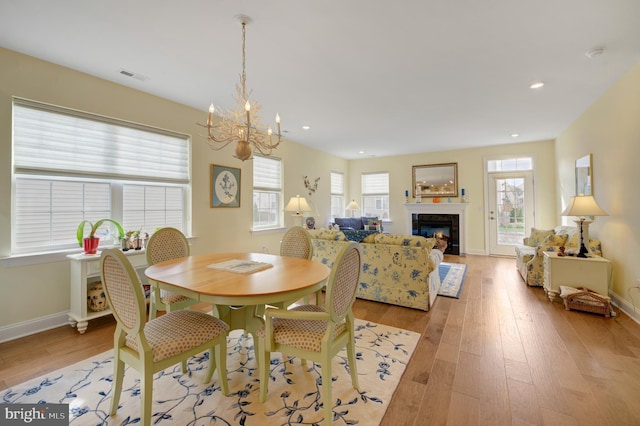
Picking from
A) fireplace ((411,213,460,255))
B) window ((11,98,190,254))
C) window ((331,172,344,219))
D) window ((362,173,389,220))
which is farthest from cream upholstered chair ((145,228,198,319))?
window ((362,173,389,220))

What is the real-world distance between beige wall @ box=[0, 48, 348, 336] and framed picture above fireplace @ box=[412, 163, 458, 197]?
4485 mm

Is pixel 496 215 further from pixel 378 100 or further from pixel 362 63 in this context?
pixel 362 63

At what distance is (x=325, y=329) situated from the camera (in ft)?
5.47

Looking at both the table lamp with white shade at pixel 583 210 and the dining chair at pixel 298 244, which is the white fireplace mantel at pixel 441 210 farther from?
the dining chair at pixel 298 244

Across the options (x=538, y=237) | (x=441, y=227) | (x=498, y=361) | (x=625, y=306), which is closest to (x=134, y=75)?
(x=498, y=361)

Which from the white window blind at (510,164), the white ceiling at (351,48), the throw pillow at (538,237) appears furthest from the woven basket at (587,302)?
the white window blind at (510,164)

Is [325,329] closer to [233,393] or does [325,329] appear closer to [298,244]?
[233,393]

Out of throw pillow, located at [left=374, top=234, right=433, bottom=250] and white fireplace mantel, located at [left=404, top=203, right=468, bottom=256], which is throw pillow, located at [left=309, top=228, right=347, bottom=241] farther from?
white fireplace mantel, located at [left=404, top=203, right=468, bottom=256]

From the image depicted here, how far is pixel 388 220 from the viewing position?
7746 mm

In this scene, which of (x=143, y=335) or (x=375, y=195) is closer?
(x=143, y=335)

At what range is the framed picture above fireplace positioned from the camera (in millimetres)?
6867

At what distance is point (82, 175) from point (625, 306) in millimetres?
6049

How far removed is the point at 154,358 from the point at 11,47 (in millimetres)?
3125

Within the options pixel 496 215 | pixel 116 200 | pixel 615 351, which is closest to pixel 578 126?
pixel 496 215
